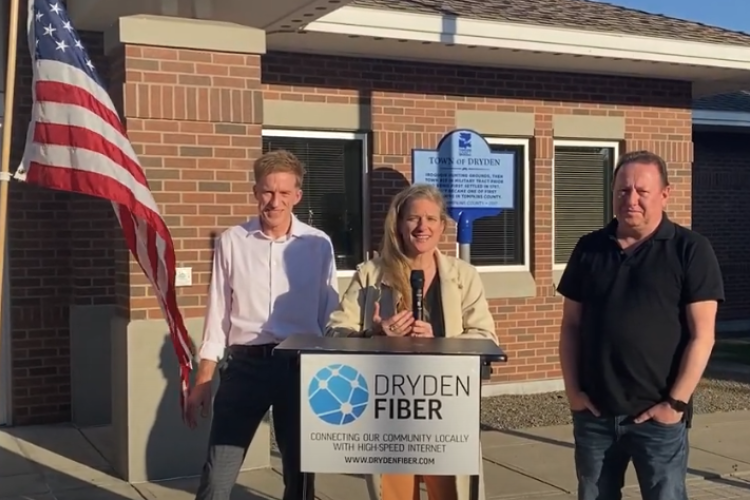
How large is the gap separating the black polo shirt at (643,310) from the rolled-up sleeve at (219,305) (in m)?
1.56

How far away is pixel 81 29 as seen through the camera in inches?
283

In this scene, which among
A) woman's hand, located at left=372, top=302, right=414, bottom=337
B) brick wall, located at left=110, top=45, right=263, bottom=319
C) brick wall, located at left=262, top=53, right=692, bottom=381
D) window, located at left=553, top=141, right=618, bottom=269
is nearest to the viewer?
woman's hand, located at left=372, top=302, right=414, bottom=337

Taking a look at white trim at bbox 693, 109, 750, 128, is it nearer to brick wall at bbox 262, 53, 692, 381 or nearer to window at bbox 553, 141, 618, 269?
brick wall at bbox 262, 53, 692, 381

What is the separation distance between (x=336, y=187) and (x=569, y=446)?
3.04m

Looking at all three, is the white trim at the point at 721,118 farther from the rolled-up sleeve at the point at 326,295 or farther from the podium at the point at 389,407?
the podium at the point at 389,407

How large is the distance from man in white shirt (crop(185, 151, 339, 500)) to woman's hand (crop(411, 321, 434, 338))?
76cm

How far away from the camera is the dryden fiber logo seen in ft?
10.8

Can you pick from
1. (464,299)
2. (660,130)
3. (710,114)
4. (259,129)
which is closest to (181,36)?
(259,129)

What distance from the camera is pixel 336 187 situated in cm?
834

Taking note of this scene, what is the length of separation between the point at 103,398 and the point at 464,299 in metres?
4.63

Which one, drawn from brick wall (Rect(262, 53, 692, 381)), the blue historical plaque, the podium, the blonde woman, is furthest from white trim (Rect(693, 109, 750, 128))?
the podium

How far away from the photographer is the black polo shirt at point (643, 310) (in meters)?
3.51

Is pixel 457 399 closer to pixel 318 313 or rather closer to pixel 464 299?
pixel 464 299

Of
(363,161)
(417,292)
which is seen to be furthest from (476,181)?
(417,292)
